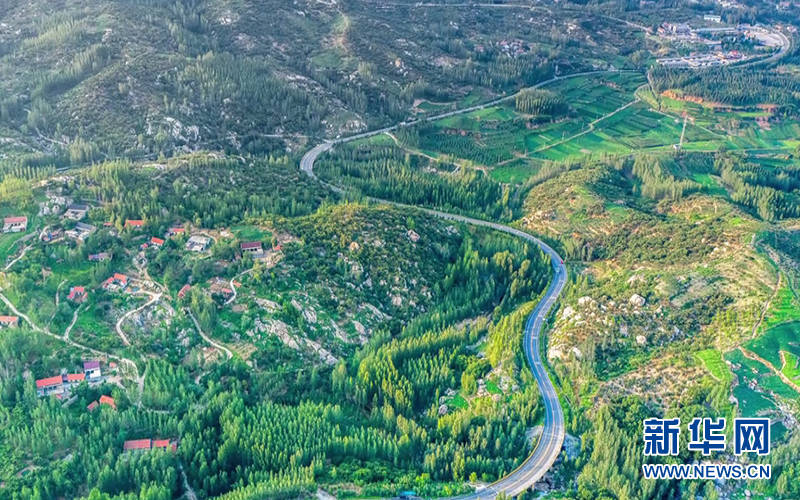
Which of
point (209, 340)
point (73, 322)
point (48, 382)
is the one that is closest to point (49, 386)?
point (48, 382)

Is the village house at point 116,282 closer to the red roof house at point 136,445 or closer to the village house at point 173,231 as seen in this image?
the village house at point 173,231

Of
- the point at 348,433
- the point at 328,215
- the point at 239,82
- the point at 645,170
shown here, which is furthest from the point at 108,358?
the point at 645,170

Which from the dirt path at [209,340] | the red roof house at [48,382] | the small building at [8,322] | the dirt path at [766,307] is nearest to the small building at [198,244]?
the dirt path at [209,340]

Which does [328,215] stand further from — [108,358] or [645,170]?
[645,170]

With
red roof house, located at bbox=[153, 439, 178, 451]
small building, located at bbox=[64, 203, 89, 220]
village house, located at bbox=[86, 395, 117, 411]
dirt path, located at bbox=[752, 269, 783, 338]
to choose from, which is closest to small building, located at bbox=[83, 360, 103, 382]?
village house, located at bbox=[86, 395, 117, 411]

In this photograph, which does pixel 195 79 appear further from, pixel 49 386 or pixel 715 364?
pixel 715 364

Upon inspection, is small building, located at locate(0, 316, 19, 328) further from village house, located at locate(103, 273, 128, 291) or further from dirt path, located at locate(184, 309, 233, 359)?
dirt path, located at locate(184, 309, 233, 359)

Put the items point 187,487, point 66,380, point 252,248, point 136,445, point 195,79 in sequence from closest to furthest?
point 187,487 → point 136,445 → point 66,380 → point 252,248 → point 195,79
